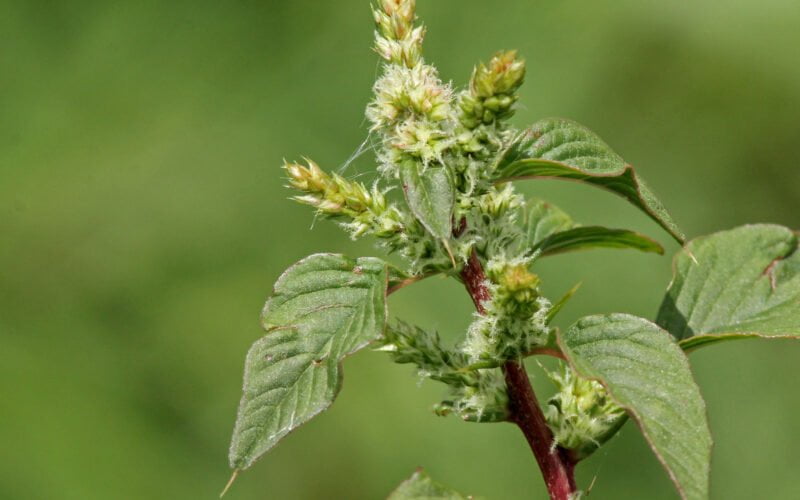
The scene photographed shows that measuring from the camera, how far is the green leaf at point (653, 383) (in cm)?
82

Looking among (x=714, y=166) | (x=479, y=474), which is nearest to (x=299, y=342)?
(x=479, y=474)

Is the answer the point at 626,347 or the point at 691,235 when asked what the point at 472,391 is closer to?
the point at 626,347

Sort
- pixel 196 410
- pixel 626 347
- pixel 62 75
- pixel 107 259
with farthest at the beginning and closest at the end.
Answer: pixel 62 75 → pixel 107 259 → pixel 196 410 → pixel 626 347

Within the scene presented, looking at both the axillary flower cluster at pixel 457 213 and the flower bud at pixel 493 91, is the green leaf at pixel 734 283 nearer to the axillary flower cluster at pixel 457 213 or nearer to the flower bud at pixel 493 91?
the axillary flower cluster at pixel 457 213

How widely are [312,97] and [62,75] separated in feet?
3.22

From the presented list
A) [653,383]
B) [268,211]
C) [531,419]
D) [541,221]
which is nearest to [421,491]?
[531,419]

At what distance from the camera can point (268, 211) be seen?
10.2ft

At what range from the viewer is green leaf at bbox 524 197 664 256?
1.02 m

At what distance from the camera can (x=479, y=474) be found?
8.95 ft

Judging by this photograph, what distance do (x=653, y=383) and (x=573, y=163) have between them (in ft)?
0.73

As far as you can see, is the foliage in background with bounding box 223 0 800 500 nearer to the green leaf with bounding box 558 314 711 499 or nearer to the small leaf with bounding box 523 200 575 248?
the green leaf with bounding box 558 314 711 499

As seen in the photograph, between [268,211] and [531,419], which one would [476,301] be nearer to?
[531,419]

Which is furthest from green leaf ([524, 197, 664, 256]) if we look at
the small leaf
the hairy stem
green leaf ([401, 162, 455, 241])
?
green leaf ([401, 162, 455, 241])

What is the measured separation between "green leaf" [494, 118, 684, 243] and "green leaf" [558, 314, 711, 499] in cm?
11
